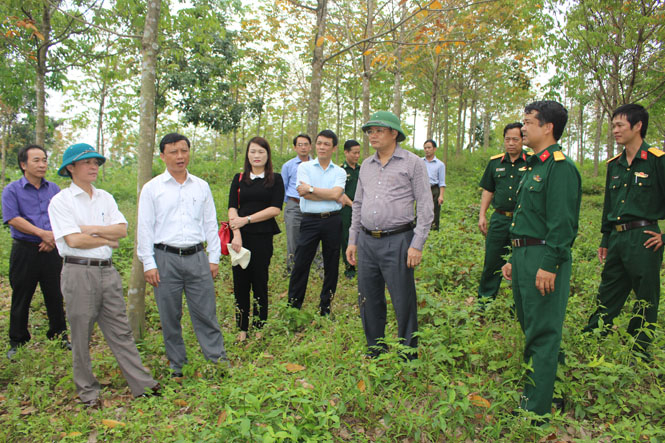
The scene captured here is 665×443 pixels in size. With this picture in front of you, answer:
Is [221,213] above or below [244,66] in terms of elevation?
below

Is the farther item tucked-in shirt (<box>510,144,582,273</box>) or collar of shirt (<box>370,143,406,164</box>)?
collar of shirt (<box>370,143,406,164</box>)

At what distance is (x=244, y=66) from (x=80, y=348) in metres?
15.8

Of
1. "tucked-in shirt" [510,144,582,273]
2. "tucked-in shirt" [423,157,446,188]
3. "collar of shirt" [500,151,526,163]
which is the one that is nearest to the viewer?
"tucked-in shirt" [510,144,582,273]

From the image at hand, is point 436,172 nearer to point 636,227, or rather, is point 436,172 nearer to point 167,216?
point 636,227

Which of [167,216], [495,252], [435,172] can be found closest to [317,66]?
[435,172]

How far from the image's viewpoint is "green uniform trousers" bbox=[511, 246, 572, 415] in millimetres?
2736

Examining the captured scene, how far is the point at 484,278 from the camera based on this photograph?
479 cm

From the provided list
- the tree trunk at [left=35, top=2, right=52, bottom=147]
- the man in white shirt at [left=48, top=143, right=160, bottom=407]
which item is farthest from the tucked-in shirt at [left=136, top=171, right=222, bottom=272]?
the tree trunk at [left=35, top=2, right=52, bottom=147]

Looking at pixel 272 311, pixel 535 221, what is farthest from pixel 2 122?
pixel 535 221

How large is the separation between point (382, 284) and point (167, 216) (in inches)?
81.5

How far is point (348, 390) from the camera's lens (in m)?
2.96

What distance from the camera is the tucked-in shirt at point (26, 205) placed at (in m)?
4.28

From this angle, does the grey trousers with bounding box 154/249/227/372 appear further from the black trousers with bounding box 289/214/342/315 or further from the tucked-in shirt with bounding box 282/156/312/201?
the tucked-in shirt with bounding box 282/156/312/201

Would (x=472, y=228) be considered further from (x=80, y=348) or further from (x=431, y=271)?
(x=80, y=348)
